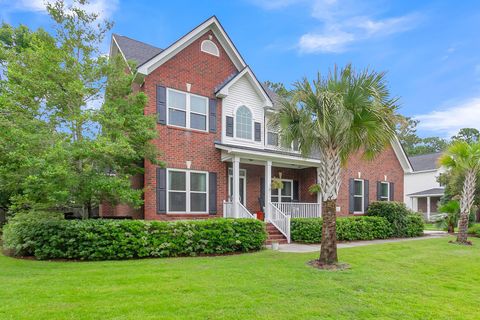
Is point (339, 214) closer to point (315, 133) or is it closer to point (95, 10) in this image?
point (315, 133)

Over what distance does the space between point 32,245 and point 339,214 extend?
13.9 metres

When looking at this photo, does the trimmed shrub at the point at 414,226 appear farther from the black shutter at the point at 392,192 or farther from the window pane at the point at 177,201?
the window pane at the point at 177,201

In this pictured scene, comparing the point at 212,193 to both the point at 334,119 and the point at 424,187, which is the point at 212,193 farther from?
the point at 424,187

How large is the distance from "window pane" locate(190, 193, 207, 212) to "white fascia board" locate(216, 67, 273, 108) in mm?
4380

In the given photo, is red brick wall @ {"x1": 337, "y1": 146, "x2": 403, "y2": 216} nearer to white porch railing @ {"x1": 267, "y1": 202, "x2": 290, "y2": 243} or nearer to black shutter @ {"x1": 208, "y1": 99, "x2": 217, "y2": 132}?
white porch railing @ {"x1": 267, "y1": 202, "x2": 290, "y2": 243}

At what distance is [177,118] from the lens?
12984 mm

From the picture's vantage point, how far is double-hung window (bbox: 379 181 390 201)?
64.5ft

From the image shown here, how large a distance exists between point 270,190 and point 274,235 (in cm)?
196

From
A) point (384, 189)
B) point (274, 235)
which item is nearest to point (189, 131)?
point (274, 235)

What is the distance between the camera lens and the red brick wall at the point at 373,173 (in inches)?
694

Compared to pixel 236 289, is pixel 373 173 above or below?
above

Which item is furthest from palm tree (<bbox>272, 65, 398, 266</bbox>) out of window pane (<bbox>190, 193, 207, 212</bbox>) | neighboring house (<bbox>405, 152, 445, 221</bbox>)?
neighboring house (<bbox>405, 152, 445, 221</bbox>)

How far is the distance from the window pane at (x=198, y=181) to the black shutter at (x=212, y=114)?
2.02 metres

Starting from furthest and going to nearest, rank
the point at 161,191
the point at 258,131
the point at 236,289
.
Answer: the point at 258,131 < the point at 161,191 < the point at 236,289
